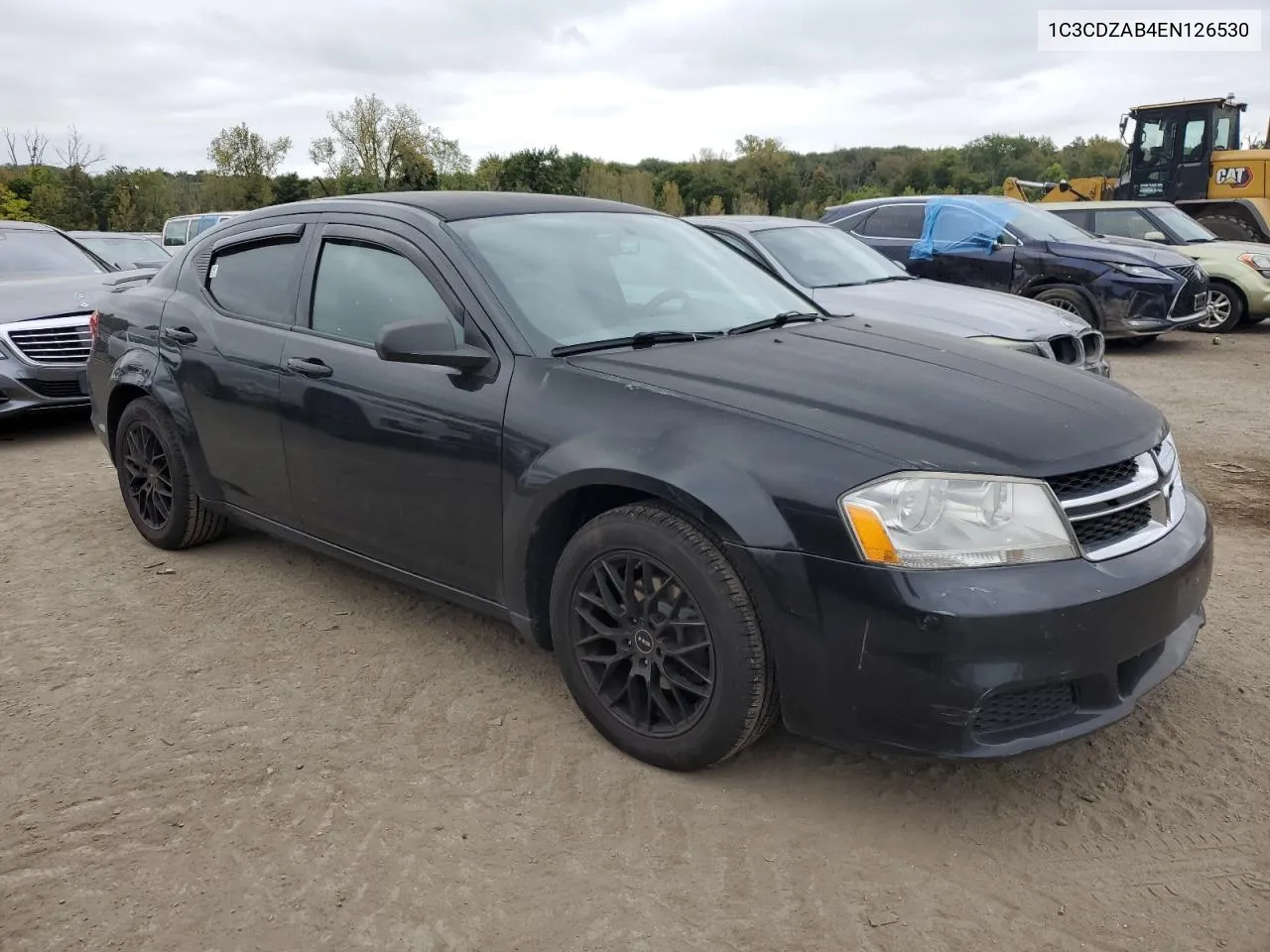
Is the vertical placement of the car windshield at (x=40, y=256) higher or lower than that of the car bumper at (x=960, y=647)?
higher

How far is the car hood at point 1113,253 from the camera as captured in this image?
34.7 ft

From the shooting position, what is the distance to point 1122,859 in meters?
2.59

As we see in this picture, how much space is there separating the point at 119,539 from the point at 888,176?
58111mm

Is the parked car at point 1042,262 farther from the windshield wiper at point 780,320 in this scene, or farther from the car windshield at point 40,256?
the car windshield at point 40,256

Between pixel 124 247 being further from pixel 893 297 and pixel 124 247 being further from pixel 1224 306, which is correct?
pixel 1224 306

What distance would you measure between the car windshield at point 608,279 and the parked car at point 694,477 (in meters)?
0.02

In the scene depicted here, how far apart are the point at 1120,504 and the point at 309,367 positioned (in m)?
2.73

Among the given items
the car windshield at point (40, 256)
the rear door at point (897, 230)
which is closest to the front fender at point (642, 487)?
the car windshield at point (40, 256)

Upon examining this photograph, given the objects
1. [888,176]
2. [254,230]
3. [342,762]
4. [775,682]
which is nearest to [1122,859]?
[775,682]

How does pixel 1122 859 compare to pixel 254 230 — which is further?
pixel 254 230

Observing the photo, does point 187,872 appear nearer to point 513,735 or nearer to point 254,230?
point 513,735

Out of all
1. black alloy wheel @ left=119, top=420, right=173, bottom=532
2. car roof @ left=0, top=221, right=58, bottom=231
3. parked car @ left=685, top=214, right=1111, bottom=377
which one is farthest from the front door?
car roof @ left=0, top=221, right=58, bottom=231

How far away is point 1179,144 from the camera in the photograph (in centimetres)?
1695

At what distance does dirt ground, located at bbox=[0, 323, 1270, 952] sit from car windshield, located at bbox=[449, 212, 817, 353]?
126 centimetres
